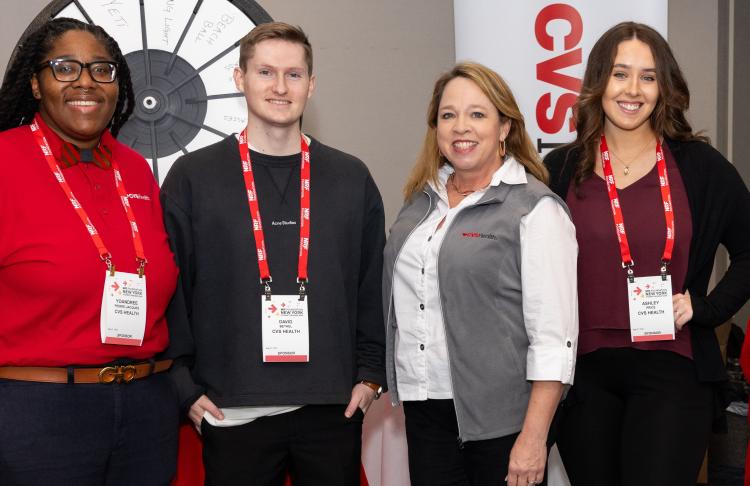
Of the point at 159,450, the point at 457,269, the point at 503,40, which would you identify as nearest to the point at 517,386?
the point at 457,269

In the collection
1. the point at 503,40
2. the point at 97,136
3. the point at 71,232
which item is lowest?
the point at 71,232

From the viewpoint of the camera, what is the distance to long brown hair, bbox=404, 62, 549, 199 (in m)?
2.07

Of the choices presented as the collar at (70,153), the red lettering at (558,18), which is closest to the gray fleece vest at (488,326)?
the collar at (70,153)

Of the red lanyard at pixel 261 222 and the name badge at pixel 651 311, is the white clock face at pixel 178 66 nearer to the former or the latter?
the red lanyard at pixel 261 222

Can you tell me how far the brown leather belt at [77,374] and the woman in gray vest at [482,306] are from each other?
66cm

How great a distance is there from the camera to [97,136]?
2.04 m

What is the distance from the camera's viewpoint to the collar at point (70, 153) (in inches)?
76.1

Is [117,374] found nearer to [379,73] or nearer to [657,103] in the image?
[657,103]

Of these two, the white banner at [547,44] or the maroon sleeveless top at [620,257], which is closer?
the maroon sleeveless top at [620,257]

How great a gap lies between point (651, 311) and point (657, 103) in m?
0.59

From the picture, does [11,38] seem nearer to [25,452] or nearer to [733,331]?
[25,452]

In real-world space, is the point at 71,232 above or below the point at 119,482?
above

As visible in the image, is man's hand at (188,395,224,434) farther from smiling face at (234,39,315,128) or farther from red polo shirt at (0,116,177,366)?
smiling face at (234,39,315,128)

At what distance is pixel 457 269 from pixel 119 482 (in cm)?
94
